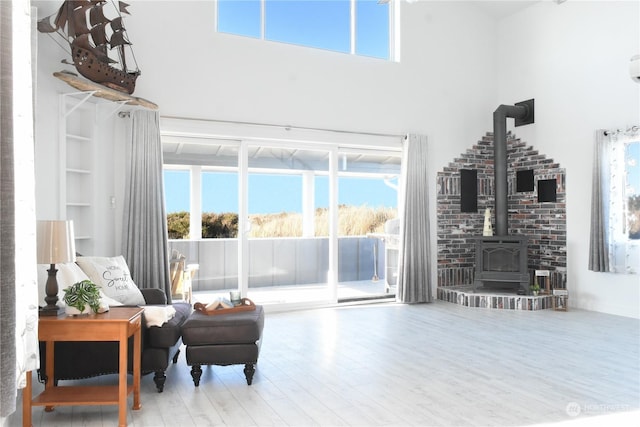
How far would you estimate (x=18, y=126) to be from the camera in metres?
2.26

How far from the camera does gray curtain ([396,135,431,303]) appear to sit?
7.32m

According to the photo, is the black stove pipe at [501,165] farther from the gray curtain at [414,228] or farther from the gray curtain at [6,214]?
the gray curtain at [6,214]

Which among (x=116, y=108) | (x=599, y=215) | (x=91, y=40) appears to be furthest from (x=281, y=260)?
(x=599, y=215)

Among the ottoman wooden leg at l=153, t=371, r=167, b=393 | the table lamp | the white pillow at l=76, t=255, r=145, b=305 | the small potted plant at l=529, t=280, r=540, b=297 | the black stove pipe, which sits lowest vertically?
the ottoman wooden leg at l=153, t=371, r=167, b=393

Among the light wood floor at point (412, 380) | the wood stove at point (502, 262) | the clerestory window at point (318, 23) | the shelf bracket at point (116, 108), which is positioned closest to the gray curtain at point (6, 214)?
the light wood floor at point (412, 380)

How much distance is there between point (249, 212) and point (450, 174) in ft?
10.5

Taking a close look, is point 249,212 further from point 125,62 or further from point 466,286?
point 466,286

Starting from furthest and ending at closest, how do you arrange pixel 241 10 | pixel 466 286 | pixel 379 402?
pixel 466 286, pixel 241 10, pixel 379 402

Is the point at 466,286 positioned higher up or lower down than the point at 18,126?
lower down

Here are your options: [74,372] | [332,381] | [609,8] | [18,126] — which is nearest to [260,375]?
[332,381]

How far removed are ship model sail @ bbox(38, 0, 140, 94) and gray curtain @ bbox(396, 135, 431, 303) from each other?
12.7ft

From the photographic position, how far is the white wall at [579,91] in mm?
6492

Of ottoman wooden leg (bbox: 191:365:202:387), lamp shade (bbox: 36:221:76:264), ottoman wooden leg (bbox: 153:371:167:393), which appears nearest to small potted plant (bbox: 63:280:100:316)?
lamp shade (bbox: 36:221:76:264)

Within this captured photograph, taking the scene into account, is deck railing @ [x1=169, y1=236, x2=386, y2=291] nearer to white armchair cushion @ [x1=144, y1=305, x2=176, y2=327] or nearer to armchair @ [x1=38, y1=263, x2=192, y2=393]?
armchair @ [x1=38, y1=263, x2=192, y2=393]
